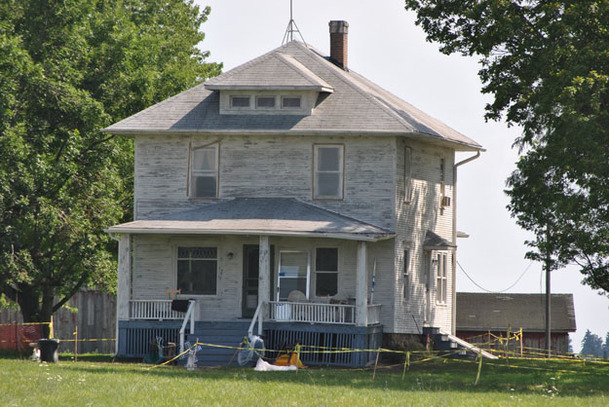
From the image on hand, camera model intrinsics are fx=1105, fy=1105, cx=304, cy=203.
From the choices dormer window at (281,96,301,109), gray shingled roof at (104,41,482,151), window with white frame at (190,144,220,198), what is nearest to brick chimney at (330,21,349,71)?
gray shingled roof at (104,41,482,151)

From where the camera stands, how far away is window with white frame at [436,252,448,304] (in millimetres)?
36831

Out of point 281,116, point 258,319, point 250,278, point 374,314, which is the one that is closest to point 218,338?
point 258,319

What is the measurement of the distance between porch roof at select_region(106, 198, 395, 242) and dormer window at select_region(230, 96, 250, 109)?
2.84 m

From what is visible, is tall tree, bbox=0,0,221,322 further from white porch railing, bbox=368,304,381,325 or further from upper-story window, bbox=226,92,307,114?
white porch railing, bbox=368,304,381,325

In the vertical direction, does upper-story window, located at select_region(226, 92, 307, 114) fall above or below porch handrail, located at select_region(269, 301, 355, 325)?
above

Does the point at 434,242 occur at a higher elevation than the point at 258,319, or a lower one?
higher

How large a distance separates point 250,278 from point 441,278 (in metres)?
7.50

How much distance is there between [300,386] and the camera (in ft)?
76.4

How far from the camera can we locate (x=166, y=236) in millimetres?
32938

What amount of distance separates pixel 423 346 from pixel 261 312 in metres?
6.43

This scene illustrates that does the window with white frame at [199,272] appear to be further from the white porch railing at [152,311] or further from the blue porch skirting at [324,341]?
the blue porch skirting at [324,341]

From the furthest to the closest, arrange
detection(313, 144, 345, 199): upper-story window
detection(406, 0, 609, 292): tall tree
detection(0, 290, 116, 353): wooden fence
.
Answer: detection(0, 290, 116, 353): wooden fence < detection(313, 144, 345, 199): upper-story window < detection(406, 0, 609, 292): tall tree

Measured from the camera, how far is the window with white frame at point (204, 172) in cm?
3334

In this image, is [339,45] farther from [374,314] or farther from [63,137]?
[374,314]
